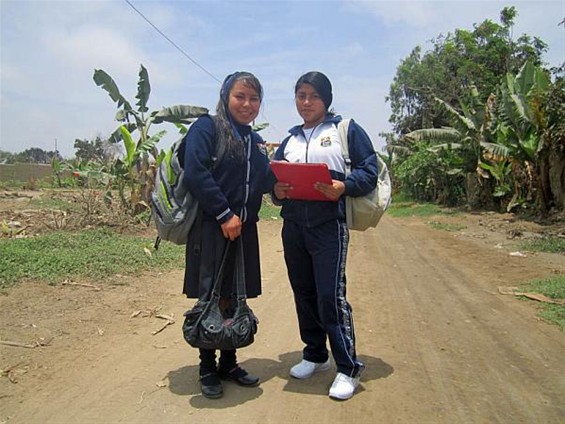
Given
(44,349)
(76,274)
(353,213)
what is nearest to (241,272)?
(353,213)

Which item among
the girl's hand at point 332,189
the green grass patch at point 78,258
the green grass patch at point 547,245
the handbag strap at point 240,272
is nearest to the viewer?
the girl's hand at point 332,189

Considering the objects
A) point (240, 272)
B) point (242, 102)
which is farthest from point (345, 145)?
point (240, 272)

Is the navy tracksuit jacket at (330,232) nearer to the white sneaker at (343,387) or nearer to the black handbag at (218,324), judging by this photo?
the white sneaker at (343,387)

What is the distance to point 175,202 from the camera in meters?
3.03

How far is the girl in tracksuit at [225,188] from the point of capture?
116 inches

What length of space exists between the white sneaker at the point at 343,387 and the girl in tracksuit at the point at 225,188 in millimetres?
534

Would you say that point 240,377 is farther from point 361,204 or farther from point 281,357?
point 361,204

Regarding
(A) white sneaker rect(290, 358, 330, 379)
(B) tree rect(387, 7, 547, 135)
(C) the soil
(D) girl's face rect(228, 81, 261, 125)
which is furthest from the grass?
(B) tree rect(387, 7, 547, 135)

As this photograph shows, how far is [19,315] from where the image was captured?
14.8ft

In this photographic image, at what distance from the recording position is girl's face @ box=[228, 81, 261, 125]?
311 centimetres

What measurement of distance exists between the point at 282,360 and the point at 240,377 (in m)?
0.54

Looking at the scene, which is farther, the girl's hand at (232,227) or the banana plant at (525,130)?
the banana plant at (525,130)

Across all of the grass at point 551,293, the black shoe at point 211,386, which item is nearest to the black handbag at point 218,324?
the black shoe at point 211,386

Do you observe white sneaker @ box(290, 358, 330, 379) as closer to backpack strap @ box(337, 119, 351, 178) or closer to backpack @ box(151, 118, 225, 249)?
backpack @ box(151, 118, 225, 249)
